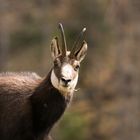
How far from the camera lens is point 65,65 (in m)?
15.0

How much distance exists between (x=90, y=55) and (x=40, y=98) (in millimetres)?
28765

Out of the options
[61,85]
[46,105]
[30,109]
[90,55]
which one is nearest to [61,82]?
[61,85]

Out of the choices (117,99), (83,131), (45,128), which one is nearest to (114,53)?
(117,99)

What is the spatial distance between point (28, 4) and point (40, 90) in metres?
30.1

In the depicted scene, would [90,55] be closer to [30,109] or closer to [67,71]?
[30,109]

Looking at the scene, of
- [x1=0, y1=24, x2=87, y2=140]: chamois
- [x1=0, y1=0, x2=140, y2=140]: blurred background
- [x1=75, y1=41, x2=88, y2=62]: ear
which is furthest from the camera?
[x1=0, y1=0, x2=140, y2=140]: blurred background

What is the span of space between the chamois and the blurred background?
18183 mm

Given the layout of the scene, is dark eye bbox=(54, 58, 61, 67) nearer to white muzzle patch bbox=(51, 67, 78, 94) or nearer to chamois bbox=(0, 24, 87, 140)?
chamois bbox=(0, 24, 87, 140)

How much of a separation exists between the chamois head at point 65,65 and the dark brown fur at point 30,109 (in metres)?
0.34

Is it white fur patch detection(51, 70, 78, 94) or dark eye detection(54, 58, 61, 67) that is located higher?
dark eye detection(54, 58, 61, 67)

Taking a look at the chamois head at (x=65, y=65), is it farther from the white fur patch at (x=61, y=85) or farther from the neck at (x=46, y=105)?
the neck at (x=46, y=105)

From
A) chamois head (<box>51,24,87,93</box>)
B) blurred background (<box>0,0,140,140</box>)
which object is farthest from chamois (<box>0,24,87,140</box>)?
blurred background (<box>0,0,140,140</box>)

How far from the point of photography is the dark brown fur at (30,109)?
50.7ft

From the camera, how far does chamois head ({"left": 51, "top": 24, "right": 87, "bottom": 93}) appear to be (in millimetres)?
14766
